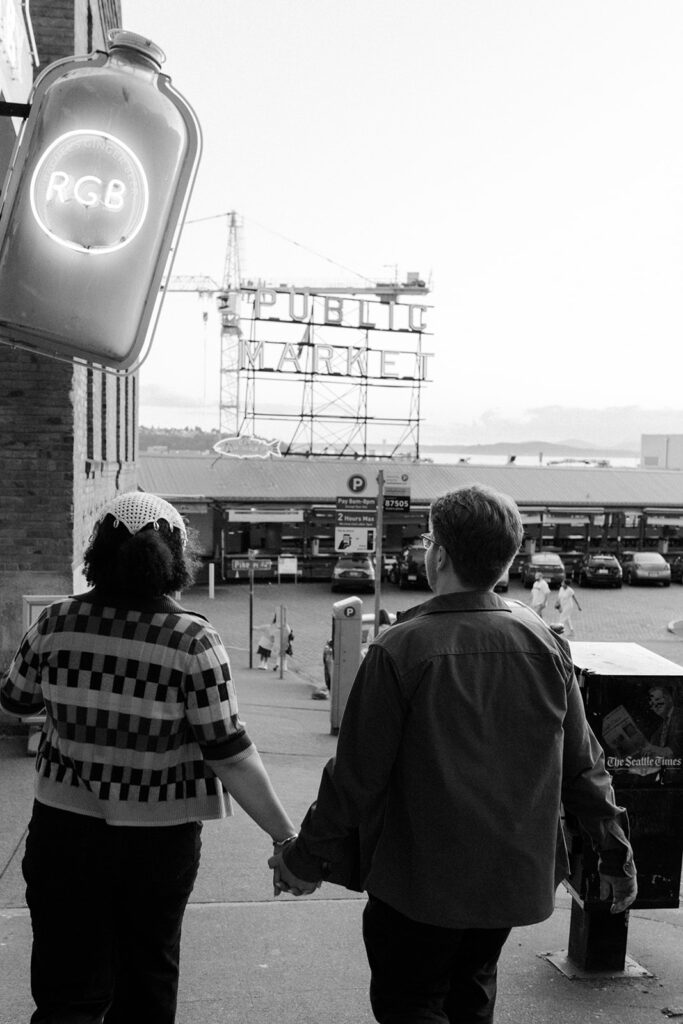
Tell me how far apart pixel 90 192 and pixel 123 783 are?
2.08 meters

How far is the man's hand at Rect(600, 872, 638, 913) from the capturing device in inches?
111

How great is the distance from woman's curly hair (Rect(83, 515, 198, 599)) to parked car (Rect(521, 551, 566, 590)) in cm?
3144

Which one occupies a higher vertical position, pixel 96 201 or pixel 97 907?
pixel 96 201

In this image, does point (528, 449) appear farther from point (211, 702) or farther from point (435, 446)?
point (211, 702)

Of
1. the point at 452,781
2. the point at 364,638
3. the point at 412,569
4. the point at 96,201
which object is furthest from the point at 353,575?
the point at 452,781

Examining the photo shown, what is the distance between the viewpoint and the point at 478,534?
8.25 feet

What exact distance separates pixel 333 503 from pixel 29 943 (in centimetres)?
3296

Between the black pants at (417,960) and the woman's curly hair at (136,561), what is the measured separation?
3.37 feet

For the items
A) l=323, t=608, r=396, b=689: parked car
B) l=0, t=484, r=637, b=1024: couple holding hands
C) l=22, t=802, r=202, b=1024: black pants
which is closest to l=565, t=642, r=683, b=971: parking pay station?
l=0, t=484, r=637, b=1024: couple holding hands

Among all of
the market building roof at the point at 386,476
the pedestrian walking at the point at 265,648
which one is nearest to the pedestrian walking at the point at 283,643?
the pedestrian walking at the point at 265,648

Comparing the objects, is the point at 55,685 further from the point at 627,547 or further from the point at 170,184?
the point at 627,547

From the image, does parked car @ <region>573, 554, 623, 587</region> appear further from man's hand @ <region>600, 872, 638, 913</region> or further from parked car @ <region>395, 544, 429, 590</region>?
man's hand @ <region>600, 872, 638, 913</region>

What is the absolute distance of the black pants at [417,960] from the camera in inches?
95.7

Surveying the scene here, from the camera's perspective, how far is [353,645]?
413 inches
